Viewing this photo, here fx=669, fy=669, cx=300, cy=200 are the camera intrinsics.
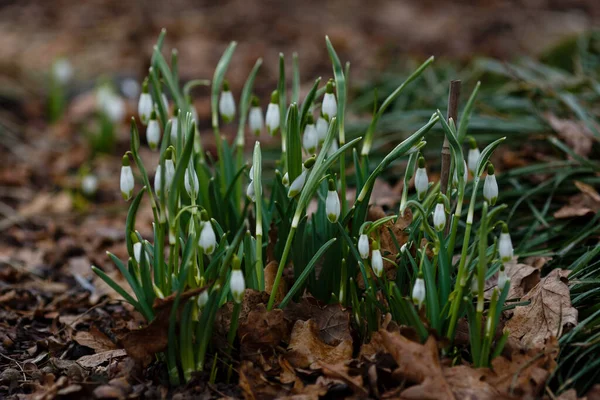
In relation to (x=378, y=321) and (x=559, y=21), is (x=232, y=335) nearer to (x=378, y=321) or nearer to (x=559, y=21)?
(x=378, y=321)

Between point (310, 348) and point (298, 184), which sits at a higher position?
point (298, 184)

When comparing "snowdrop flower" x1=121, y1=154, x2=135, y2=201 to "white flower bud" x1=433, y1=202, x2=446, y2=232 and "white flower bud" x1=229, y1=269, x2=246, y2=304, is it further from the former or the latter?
"white flower bud" x1=433, y1=202, x2=446, y2=232

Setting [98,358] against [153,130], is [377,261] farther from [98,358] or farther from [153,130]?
[98,358]

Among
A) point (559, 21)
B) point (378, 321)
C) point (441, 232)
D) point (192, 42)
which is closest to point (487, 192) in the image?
point (441, 232)

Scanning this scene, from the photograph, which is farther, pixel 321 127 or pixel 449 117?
pixel 321 127

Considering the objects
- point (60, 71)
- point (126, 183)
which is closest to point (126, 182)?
point (126, 183)

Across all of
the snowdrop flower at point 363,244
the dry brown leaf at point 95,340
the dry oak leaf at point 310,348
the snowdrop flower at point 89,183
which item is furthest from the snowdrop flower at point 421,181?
the snowdrop flower at point 89,183
